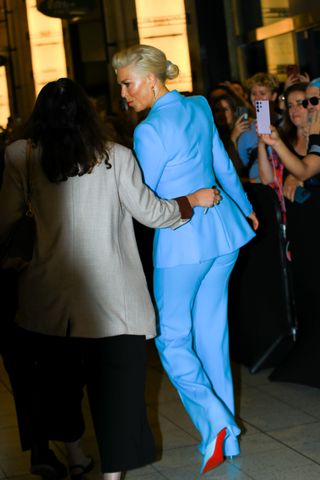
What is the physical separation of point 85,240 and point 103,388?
622 millimetres

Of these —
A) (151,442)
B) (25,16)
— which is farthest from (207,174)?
(25,16)

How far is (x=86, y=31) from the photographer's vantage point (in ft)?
71.7

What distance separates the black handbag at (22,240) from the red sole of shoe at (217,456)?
1185mm

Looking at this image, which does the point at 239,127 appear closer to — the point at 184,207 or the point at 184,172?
the point at 184,172

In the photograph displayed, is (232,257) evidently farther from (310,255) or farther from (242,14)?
(242,14)

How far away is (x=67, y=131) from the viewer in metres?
3.79

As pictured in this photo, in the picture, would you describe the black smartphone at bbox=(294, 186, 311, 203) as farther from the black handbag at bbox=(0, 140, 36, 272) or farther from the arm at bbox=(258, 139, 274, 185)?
the black handbag at bbox=(0, 140, 36, 272)

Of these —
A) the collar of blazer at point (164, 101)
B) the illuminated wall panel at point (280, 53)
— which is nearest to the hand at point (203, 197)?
the collar of blazer at point (164, 101)

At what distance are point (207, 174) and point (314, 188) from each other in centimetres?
121

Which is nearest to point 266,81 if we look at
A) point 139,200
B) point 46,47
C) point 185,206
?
point 185,206

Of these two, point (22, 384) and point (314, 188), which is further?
point (314, 188)

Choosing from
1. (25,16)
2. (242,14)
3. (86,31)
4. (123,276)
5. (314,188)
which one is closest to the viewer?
(123,276)

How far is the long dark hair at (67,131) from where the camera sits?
3785 mm

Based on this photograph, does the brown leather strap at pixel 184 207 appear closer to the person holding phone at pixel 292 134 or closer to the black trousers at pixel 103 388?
the black trousers at pixel 103 388
